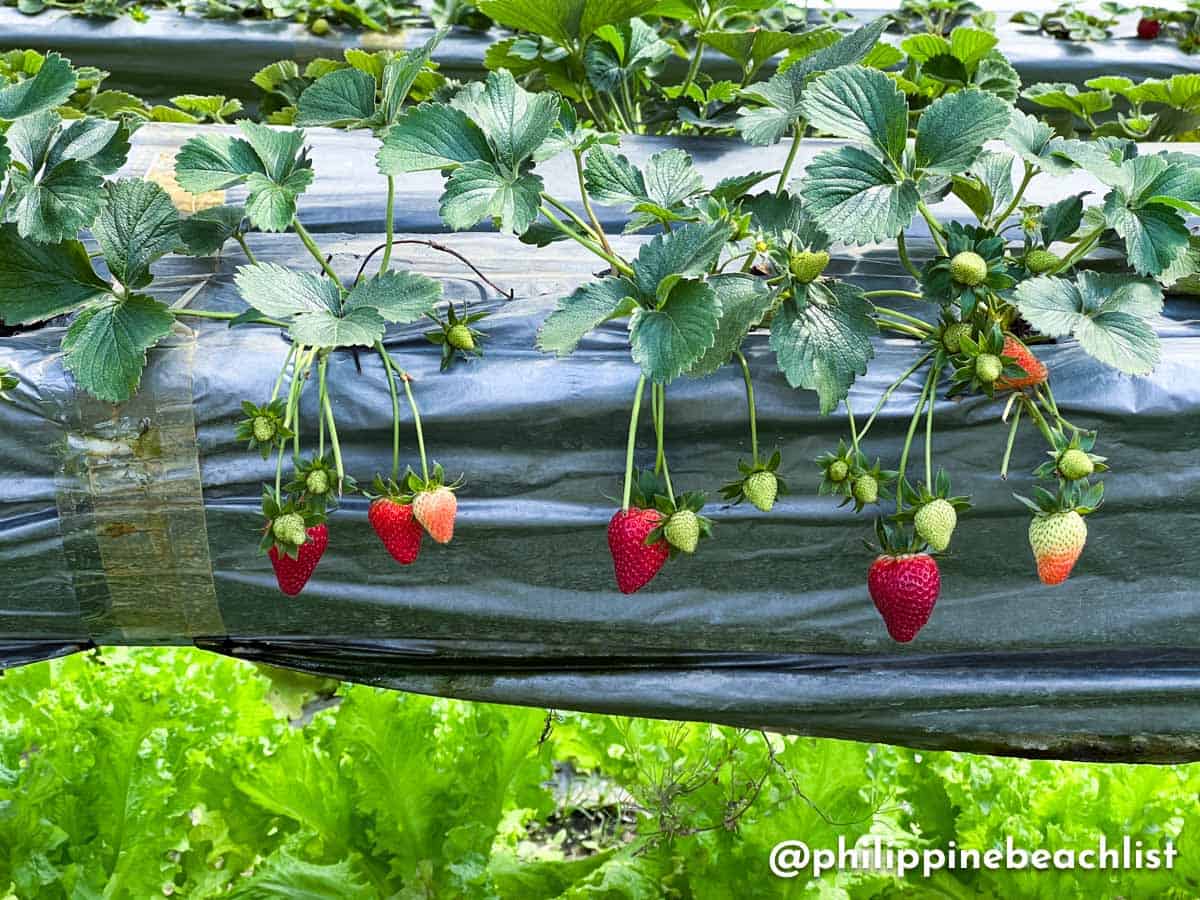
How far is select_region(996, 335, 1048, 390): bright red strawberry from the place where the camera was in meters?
1.07

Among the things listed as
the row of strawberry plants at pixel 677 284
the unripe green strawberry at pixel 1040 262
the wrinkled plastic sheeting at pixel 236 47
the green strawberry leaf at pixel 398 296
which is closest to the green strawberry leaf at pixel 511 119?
the row of strawberry plants at pixel 677 284

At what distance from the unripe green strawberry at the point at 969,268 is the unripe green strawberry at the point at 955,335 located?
0.13 ft

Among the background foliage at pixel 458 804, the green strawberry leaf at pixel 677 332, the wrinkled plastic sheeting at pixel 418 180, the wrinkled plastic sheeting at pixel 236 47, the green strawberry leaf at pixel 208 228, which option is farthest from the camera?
the wrinkled plastic sheeting at pixel 236 47

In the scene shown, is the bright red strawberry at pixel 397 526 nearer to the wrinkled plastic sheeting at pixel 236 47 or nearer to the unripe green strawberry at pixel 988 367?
the unripe green strawberry at pixel 988 367

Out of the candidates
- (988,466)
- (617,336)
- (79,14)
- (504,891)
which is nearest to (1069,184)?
(988,466)

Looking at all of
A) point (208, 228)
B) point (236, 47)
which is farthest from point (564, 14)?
point (236, 47)

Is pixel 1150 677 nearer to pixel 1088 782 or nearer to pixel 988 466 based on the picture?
pixel 988 466

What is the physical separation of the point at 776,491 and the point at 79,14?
3.70m

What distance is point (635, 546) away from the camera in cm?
106

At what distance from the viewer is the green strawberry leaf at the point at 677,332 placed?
3.19 feet

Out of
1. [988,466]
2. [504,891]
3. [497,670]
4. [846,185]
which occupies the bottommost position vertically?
[504,891]

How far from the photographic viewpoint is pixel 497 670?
4.28ft

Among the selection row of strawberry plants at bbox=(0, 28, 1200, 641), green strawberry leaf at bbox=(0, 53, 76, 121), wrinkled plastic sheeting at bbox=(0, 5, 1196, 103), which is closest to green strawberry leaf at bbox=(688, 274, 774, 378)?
row of strawberry plants at bbox=(0, 28, 1200, 641)

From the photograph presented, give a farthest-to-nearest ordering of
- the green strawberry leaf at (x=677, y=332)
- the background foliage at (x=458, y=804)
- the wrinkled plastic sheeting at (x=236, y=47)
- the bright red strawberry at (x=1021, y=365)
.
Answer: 1. the wrinkled plastic sheeting at (x=236, y=47)
2. the background foliage at (x=458, y=804)
3. the bright red strawberry at (x=1021, y=365)
4. the green strawberry leaf at (x=677, y=332)
